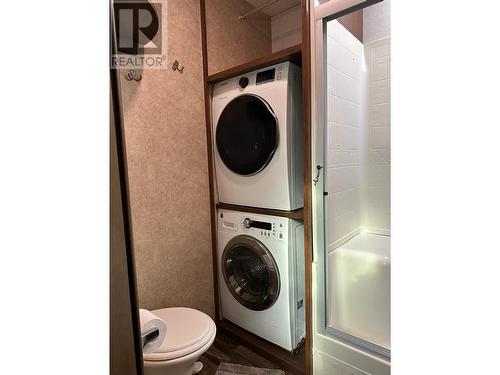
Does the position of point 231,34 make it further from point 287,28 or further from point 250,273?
point 250,273

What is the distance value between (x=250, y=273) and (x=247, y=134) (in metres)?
0.98

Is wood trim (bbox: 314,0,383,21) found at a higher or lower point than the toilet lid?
higher

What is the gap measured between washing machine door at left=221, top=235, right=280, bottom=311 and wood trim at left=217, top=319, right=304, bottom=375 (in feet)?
0.75

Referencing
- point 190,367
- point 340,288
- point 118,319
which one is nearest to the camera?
point 118,319

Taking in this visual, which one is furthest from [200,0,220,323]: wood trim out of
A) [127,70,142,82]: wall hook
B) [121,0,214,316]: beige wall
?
[127,70,142,82]: wall hook

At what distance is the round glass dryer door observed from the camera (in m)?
1.64

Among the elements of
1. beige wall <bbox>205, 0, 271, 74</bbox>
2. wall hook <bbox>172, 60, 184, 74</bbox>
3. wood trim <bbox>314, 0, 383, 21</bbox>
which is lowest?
wall hook <bbox>172, 60, 184, 74</bbox>

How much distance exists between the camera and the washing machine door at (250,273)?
5.66 ft

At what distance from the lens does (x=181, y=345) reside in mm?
1282

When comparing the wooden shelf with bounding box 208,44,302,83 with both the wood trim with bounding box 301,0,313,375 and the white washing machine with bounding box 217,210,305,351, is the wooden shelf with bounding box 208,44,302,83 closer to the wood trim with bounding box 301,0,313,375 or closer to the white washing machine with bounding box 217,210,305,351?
the wood trim with bounding box 301,0,313,375

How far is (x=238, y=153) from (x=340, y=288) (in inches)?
42.5
